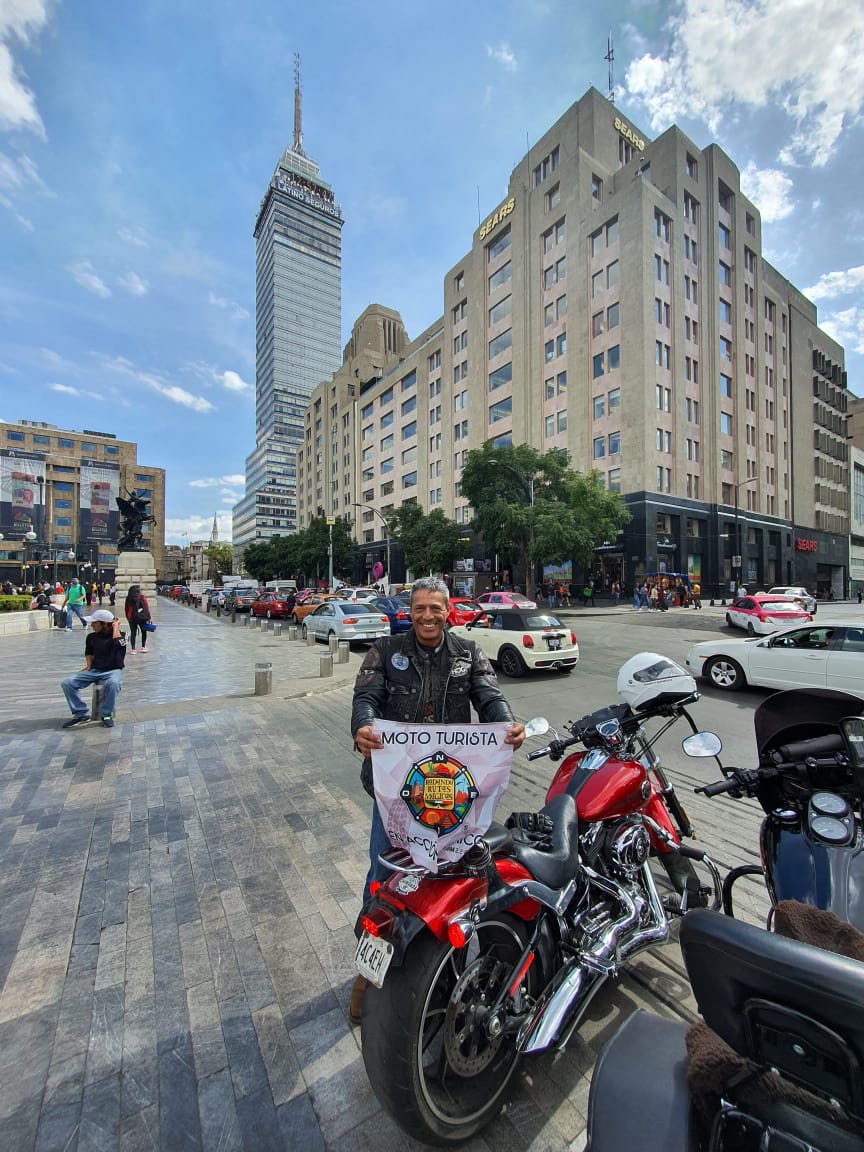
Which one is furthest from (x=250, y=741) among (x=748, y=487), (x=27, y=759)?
(x=748, y=487)

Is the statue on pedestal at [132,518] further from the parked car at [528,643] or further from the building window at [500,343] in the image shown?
the building window at [500,343]

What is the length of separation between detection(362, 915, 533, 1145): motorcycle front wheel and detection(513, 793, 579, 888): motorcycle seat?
0.65 feet

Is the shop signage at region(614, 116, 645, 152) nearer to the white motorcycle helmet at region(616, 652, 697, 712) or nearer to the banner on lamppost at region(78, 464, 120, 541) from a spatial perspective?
the white motorcycle helmet at region(616, 652, 697, 712)

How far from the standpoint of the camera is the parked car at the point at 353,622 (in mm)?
14969

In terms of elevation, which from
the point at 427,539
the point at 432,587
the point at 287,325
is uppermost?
the point at 287,325

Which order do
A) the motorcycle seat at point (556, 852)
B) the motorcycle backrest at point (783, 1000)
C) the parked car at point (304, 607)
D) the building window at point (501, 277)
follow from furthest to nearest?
1. the building window at point (501, 277)
2. the parked car at point (304, 607)
3. the motorcycle seat at point (556, 852)
4. the motorcycle backrest at point (783, 1000)

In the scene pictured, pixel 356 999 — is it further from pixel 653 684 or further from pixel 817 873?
pixel 653 684

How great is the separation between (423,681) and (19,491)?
3284 inches

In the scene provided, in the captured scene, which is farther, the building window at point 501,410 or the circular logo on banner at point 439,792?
the building window at point 501,410

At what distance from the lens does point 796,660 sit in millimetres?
8047

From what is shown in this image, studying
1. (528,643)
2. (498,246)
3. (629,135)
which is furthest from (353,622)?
(629,135)

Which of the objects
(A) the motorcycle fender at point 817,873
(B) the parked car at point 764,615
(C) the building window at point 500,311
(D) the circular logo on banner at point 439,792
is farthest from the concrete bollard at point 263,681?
(C) the building window at point 500,311

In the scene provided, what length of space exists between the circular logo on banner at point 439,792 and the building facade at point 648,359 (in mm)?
33880

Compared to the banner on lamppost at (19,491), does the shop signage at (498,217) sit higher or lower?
higher
